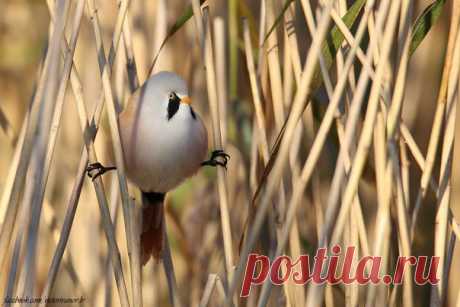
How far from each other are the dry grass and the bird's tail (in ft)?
0.23

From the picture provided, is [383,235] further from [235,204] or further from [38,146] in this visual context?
[235,204]

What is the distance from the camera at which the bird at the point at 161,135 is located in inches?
53.7

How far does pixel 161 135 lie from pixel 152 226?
241 millimetres

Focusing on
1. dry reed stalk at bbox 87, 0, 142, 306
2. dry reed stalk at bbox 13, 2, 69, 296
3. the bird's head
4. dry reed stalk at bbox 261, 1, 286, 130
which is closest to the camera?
dry reed stalk at bbox 13, 2, 69, 296

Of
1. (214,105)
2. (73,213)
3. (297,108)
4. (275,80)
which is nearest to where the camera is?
(297,108)

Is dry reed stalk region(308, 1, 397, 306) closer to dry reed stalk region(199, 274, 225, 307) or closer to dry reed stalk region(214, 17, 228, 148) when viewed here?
dry reed stalk region(199, 274, 225, 307)

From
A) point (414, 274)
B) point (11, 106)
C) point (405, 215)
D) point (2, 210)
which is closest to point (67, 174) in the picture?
point (11, 106)

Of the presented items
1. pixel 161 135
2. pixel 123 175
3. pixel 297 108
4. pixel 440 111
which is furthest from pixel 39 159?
pixel 440 111

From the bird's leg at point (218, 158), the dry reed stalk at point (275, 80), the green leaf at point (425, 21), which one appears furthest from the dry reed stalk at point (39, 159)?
the green leaf at point (425, 21)

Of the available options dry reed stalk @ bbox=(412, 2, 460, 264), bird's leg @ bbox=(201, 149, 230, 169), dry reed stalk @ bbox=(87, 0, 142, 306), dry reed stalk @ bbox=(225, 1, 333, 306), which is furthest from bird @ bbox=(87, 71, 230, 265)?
dry reed stalk @ bbox=(412, 2, 460, 264)

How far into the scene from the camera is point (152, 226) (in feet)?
5.09

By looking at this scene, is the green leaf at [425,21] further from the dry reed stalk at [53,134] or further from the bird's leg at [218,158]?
the dry reed stalk at [53,134]

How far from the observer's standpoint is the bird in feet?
4.48

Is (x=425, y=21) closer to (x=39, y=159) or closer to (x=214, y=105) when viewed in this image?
(x=214, y=105)
